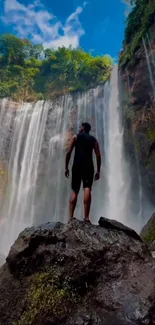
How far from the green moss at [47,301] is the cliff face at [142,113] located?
12866mm

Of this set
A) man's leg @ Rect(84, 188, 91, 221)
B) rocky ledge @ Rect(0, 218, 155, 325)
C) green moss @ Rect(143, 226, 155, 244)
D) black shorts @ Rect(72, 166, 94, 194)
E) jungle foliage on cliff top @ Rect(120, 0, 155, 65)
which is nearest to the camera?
rocky ledge @ Rect(0, 218, 155, 325)

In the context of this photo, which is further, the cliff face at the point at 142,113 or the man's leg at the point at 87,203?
the cliff face at the point at 142,113

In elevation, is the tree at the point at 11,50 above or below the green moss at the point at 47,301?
above

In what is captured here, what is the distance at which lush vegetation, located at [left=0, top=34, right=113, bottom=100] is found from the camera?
2720cm

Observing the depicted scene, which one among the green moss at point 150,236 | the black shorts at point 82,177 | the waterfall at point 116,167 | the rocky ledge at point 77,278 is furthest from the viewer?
the waterfall at point 116,167

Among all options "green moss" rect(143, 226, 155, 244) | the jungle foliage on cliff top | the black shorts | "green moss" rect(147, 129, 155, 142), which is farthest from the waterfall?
the black shorts

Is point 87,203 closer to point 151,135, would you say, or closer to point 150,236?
point 150,236

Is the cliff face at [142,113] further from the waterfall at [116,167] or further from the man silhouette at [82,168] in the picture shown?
the man silhouette at [82,168]

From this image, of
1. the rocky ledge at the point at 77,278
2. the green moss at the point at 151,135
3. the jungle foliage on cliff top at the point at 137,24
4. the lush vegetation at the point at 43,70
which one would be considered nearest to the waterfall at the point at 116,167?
the green moss at the point at 151,135

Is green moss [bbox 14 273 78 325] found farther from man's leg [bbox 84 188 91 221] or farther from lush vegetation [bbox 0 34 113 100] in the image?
lush vegetation [bbox 0 34 113 100]

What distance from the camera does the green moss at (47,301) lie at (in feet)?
9.45

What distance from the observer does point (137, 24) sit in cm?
1862

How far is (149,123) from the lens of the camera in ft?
52.6

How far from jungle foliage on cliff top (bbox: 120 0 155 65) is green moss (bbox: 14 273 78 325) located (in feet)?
55.8
